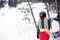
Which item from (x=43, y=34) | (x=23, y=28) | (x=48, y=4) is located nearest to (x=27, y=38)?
(x=23, y=28)

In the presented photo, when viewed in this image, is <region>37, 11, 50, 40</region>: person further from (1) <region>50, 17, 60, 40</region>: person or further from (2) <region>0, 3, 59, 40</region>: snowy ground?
(1) <region>50, 17, 60, 40</region>: person

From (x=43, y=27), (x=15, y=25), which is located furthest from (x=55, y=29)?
(x=15, y=25)

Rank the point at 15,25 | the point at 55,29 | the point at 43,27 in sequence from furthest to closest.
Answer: the point at 55,29 < the point at 15,25 < the point at 43,27

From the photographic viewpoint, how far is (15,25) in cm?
250

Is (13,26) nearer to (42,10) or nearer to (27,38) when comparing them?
(27,38)

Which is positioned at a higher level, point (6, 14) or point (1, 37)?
point (6, 14)

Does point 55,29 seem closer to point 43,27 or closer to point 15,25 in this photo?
point 43,27

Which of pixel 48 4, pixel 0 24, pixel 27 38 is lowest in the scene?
pixel 27 38

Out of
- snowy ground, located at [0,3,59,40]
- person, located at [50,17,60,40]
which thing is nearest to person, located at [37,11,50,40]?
snowy ground, located at [0,3,59,40]

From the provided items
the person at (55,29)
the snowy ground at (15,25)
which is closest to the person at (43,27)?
the snowy ground at (15,25)

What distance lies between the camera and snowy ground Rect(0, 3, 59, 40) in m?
2.47

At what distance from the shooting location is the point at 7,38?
2.47m

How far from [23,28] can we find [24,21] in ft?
0.26

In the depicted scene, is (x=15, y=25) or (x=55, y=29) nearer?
(x=15, y=25)
